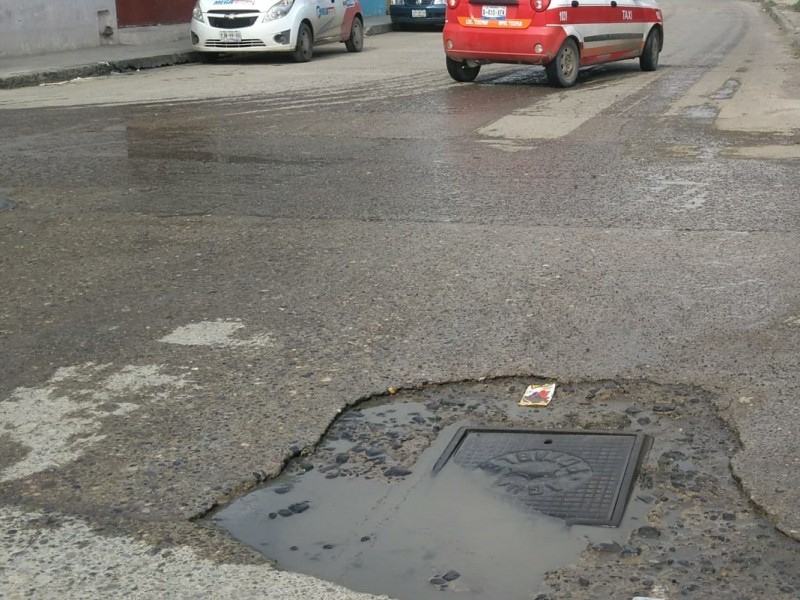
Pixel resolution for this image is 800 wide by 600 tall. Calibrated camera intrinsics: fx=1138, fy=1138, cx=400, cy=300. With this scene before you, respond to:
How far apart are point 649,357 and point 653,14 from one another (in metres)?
13.1

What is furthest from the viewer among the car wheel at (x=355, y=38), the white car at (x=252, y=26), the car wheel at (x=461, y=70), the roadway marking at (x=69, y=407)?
the car wheel at (x=355, y=38)

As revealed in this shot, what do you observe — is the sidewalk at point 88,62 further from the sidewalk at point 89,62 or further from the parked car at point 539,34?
the parked car at point 539,34

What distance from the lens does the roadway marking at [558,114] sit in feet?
36.5

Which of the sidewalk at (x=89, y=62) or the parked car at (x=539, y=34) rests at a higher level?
the parked car at (x=539, y=34)

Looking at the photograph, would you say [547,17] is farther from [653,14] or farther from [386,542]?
[386,542]

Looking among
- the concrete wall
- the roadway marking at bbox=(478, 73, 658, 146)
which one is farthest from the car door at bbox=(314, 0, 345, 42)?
the roadway marking at bbox=(478, 73, 658, 146)

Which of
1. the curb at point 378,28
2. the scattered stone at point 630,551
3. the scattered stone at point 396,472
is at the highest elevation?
the curb at point 378,28

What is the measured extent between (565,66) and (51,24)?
10916mm

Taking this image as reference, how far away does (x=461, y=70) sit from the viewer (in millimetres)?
16078

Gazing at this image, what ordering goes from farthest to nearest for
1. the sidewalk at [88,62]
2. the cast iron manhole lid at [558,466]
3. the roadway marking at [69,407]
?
the sidewalk at [88,62] < the roadway marking at [69,407] < the cast iron manhole lid at [558,466]

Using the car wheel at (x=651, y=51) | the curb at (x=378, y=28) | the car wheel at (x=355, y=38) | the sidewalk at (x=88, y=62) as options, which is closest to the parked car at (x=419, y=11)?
the curb at (x=378, y=28)

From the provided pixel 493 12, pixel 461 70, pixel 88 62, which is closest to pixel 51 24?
pixel 88 62

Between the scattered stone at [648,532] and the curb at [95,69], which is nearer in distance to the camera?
the scattered stone at [648,532]

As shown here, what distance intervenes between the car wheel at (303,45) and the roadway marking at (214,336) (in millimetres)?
15503
